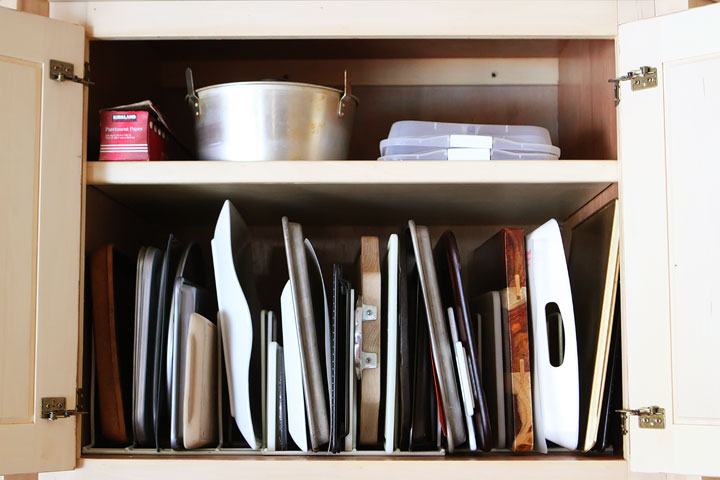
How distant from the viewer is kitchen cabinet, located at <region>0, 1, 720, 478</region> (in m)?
1.09

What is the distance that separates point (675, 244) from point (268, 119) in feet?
2.04

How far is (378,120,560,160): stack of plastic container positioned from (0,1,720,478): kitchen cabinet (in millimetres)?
47

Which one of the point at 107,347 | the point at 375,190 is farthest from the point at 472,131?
the point at 107,347

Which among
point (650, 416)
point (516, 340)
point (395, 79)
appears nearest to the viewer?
point (650, 416)

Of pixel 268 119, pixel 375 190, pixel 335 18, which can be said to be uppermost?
pixel 335 18

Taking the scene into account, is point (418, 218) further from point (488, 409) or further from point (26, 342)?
point (26, 342)

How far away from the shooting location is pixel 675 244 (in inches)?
43.3

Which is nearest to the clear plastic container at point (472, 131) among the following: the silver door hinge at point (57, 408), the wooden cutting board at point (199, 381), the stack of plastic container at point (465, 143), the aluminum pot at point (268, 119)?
the stack of plastic container at point (465, 143)

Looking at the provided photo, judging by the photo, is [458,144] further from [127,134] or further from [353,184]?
[127,134]

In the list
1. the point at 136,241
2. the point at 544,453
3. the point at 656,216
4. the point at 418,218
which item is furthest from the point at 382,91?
the point at 544,453

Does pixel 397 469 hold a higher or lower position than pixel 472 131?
lower

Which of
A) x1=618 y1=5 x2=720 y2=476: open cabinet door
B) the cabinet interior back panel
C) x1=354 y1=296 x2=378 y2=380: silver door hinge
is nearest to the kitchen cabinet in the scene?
x1=618 y1=5 x2=720 y2=476: open cabinet door

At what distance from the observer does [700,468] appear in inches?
41.7

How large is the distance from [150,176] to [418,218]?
0.54 m
